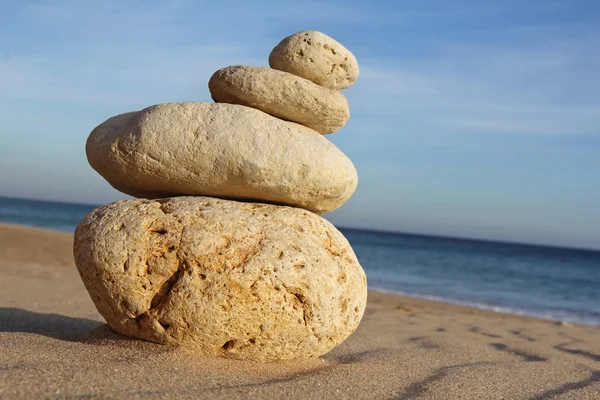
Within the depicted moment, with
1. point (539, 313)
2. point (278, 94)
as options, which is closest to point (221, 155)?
point (278, 94)

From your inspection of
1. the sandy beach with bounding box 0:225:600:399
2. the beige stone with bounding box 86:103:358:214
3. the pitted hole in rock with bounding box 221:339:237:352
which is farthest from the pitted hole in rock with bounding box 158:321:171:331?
the beige stone with bounding box 86:103:358:214

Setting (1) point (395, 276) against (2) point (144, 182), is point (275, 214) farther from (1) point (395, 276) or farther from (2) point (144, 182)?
(1) point (395, 276)

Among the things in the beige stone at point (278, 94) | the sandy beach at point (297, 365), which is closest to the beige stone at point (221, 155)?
the beige stone at point (278, 94)

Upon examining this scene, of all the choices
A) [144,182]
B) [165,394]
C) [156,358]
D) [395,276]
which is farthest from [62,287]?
[395,276]

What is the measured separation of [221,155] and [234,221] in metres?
0.56

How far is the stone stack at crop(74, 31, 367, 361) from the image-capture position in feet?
15.2

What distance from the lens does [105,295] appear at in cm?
484

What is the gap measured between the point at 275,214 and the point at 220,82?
4.59ft

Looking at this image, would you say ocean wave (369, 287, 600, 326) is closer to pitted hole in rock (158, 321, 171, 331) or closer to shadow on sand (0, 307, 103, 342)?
shadow on sand (0, 307, 103, 342)

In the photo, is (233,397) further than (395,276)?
No

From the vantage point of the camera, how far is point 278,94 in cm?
538

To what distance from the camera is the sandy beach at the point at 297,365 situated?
3842mm

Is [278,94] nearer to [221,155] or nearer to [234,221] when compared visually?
[221,155]

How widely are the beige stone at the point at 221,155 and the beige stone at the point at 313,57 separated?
66cm
